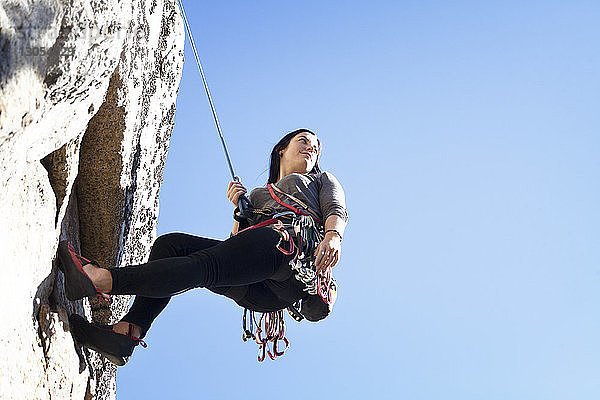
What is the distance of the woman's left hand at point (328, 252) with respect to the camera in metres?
2.77

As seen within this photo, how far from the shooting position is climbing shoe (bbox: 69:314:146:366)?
8.23 feet

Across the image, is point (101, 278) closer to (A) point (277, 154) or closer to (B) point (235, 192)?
(B) point (235, 192)

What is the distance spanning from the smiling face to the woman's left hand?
73 cm

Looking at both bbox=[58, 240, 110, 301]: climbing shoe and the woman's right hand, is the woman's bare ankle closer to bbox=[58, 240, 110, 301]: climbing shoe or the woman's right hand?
bbox=[58, 240, 110, 301]: climbing shoe

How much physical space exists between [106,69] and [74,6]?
32 centimetres

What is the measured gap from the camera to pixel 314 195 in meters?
3.11

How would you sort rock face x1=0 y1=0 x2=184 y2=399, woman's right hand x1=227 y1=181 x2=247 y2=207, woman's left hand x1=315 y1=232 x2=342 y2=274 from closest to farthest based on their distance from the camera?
rock face x1=0 y1=0 x2=184 y2=399 < woman's left hand x1=315 y1=232 x2=342 y2=274 < woman's right hand x1=227 y1=181 x2=247 y2=207

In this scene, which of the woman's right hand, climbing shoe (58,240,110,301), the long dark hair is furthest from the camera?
the long dark hair

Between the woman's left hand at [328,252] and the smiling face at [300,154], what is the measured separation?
28.8 inches

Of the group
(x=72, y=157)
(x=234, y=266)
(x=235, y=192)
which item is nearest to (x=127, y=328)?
(x=234, y=266)

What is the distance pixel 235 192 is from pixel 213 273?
0.69 metres

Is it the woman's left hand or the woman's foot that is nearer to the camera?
the woman's foot

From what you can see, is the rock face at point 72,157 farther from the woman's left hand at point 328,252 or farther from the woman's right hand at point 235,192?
the woman's left hand at point 328,252

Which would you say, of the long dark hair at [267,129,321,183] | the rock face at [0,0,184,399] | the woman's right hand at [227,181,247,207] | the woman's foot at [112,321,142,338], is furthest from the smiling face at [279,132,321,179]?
the woman's foot at [112,321,142,338]
